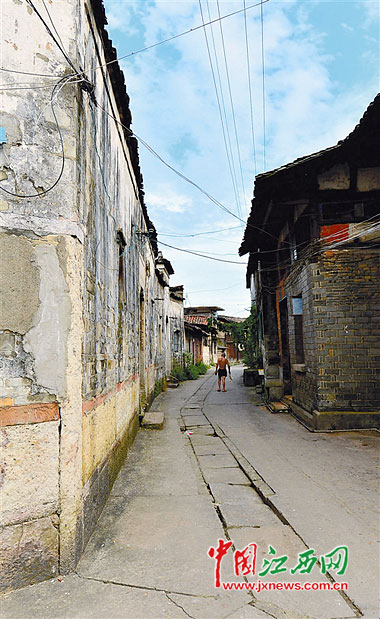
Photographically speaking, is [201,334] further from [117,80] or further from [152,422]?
[117,80]

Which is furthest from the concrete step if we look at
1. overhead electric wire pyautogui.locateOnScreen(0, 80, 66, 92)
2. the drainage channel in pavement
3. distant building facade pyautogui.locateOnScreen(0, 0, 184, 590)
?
overhead electric wire pyautogui.locateOnScreen(0, 80, 66, 92)

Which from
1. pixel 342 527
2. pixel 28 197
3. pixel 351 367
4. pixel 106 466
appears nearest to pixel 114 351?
pixel 106 466

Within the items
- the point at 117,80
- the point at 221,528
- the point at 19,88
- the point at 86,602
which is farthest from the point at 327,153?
the point at 86,602

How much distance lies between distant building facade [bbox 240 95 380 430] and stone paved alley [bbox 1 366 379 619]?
0.78 m

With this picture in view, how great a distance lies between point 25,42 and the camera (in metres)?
2.97

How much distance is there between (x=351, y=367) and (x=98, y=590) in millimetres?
5476

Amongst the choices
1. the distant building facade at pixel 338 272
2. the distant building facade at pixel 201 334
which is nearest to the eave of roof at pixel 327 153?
the distant building facade at pixel 338 272

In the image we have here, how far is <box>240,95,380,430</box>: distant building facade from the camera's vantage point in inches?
263

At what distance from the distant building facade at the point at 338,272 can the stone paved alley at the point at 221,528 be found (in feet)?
2.56

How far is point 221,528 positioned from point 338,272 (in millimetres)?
4937

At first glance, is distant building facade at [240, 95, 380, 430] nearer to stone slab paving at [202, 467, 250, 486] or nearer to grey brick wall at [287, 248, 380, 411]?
grey brick wall at [287, 248, 380, 411]

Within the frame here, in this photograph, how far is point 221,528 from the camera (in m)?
3.33

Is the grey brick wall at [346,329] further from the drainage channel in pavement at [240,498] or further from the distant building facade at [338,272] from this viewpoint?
the drainage channel in pavement at [240,498]

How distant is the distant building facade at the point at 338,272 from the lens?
6.69 m
